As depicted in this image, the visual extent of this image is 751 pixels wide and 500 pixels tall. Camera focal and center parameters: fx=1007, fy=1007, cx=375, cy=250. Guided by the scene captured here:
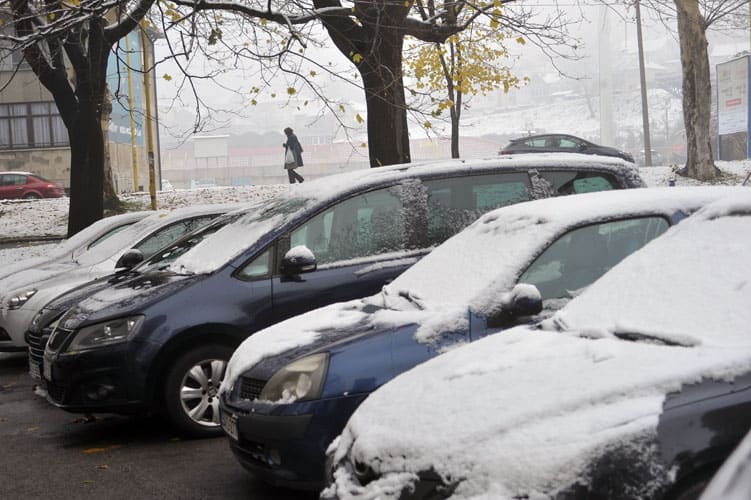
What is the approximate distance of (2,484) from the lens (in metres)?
5.95

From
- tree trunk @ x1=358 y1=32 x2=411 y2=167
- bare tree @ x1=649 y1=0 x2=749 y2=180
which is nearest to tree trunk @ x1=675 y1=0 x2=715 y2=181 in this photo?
bare tree @ x1=649 y1=0 x2=749 y2=180

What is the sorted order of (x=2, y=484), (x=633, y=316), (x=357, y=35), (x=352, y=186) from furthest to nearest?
(x=357, y=35), (x=352, y=186), (x=2, y=484), (x=633, y=316)

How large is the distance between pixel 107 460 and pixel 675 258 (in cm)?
393

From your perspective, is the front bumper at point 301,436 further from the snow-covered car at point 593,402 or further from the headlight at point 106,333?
the headlight at point 106,333

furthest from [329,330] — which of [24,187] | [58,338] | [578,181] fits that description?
[24,187]

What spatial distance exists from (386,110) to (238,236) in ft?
24.5

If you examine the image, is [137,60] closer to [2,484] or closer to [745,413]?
[2,484]

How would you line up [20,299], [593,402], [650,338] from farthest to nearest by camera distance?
[20,299] → [650,338] → [593,402]

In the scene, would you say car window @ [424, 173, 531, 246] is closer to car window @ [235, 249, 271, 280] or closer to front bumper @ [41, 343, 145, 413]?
car window @ [235, 249, 271, 280]

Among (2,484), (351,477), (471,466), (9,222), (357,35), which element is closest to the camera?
(471,466)

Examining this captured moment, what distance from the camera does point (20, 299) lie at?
393 inches

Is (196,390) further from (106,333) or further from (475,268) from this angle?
(475,268)

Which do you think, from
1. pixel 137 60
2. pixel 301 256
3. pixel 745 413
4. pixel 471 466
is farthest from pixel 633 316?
pixel 137 60

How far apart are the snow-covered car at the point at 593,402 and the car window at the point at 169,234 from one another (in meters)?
6.48
